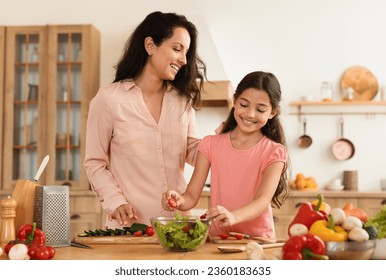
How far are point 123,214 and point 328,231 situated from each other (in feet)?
3.17

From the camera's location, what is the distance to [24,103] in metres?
5.04

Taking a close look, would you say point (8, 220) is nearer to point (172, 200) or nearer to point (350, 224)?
point (172, 200)

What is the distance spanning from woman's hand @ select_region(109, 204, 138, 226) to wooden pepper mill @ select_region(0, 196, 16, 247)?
462 millimetres

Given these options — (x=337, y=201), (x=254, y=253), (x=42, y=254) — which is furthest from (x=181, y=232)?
(x=337, y=201)

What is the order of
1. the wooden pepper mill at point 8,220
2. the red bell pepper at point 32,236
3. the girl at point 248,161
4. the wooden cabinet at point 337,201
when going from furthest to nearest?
the wooden cabinet at point 337,201 < the girl at point 248,161 < the wooden pepper mill at point 8,220 < the red bell pepper at point 32,236

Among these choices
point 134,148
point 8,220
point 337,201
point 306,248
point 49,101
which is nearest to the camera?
point 306,248

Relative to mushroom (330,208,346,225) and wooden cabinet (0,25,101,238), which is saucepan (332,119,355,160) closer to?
wooden cabinet (0,25,101,238)

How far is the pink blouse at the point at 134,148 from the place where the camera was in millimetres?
2426

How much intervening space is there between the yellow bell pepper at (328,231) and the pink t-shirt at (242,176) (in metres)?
0.68

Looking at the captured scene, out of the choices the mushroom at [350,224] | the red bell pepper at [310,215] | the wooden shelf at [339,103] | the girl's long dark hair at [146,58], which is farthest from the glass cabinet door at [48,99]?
the mushroom at [350,224]

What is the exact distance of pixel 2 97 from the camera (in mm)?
5035

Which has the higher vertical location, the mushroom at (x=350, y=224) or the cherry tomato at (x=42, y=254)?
the mushroom at (x=350, y=224)

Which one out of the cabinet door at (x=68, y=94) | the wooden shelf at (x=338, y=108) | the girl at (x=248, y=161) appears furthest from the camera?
the wooden shelf at (x=338, y=108)

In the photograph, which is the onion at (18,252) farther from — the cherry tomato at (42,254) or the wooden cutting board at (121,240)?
the wooden cutting board at (121,240)
